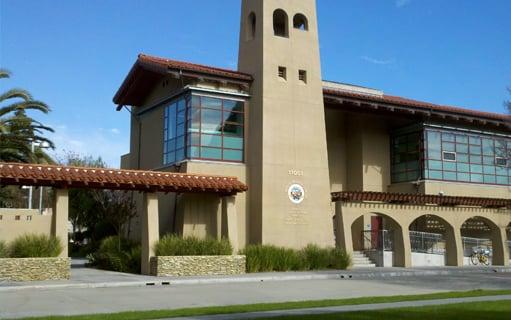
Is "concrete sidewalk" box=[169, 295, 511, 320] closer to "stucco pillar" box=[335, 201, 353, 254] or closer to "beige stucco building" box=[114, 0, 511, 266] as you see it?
"beige stucco building" box=[114, 0, 511, 266]

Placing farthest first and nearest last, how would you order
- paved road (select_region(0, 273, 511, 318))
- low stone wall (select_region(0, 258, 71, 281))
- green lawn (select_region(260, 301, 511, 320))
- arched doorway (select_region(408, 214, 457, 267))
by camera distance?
arched doorway (select_region(408, 214, 457, 267)), low stone wall (select_region(0, 258, 71, 281)), paved road (select_region(0, 273, 511, 318)), green lawn (select_region(260, 301, 511, 320))

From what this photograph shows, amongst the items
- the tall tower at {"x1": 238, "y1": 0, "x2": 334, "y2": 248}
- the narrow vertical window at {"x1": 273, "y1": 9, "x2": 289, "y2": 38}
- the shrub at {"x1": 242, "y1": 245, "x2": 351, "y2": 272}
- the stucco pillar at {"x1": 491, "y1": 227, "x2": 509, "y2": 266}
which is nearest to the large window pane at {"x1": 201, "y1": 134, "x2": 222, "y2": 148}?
the tall tower at {"x1": 238, "y1": 0, "x2": 334, "y2": 248}

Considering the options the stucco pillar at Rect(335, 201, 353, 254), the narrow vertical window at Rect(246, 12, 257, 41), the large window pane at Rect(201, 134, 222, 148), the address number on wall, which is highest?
the narrow vertical window at Rect(246, 12, 257, 41)

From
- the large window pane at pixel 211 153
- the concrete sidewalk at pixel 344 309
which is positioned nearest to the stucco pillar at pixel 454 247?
the large window pane at pixel 211 153

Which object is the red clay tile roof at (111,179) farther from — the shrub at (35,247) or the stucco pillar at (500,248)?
the stucco pillar at (500,248)

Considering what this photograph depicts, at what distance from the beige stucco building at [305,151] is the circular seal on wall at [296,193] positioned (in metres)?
0.05

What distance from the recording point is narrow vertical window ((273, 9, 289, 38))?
30188 mm

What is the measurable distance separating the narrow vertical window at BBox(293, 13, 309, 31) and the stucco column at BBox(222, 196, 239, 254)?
32.2 feet

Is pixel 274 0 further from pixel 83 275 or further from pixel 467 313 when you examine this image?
pixel 467 313

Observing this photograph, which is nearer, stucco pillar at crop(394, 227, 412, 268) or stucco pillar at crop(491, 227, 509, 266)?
stucco pillar at crop(394, 227, 412, 268)

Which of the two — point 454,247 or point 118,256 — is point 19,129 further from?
point 454,247

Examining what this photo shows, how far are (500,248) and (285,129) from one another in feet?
48.8

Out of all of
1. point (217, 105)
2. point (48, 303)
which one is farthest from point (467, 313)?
point (217, 105)

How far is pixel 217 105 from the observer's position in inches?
1120
